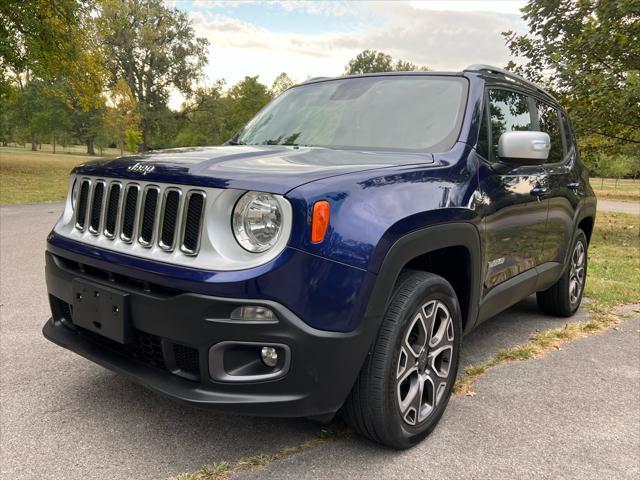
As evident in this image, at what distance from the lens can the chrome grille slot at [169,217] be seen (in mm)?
2303

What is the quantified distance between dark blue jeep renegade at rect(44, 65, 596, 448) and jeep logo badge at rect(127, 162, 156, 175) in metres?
0.02

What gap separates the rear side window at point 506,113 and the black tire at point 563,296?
4.54 feet

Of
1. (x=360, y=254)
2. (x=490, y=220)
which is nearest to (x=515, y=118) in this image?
(x=490, y=220)

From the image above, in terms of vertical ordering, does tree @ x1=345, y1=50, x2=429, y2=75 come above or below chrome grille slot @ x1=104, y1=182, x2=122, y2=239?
above

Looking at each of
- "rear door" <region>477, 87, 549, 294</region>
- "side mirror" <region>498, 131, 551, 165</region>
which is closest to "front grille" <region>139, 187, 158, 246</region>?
"rear door" <region>477, 87, 549, 294</region>

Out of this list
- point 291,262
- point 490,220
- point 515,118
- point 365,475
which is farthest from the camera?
point 515,118

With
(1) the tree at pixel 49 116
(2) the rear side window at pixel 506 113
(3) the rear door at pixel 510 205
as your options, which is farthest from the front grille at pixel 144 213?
(1) the tree at pixel 49 116

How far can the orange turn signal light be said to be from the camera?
210 cm

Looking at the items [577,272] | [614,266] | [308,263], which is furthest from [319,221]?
[614,266]

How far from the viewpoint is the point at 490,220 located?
3.11 meters

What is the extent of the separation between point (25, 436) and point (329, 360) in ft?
5.22

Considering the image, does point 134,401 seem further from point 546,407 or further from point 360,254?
point 546,407

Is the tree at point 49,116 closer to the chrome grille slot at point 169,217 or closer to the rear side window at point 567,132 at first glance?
the rear side window at point 567,132

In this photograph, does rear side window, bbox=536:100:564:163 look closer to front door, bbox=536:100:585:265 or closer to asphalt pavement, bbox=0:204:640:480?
front door, bbox=536:100:585:265
